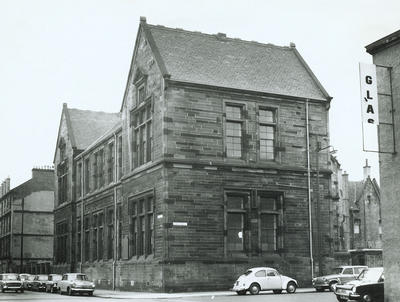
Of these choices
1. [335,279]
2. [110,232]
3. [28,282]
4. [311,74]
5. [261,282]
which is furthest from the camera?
[28,282]

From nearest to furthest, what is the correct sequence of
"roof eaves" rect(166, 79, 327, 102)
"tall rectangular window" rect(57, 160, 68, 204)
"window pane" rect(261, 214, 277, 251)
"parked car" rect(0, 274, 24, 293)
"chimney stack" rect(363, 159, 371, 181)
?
"roof eaves" rect(166, 79, 327, 102), "window pane" rect(261, 214, 277, 251), "parked car" rect(0, 274, 24, 293), "tall rectangular window" rect(57, 160, 68, 204), "chimney stack" rect(363, 159, 371, 181)

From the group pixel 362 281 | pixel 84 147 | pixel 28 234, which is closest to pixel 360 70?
pixel 362 281

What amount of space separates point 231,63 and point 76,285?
16281 mm

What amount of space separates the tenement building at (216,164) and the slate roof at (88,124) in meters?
15.2

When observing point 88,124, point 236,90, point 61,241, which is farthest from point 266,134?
point 61,241

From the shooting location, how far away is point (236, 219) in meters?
36.9

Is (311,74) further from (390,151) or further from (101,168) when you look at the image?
(390,151)

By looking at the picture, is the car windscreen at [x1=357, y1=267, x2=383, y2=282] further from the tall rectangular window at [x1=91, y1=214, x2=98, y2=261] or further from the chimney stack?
the chimney stack

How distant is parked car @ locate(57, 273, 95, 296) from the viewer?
127 feet

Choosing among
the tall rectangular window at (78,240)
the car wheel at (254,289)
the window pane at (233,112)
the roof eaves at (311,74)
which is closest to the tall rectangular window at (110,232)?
the tall rectangular window at (78,240)

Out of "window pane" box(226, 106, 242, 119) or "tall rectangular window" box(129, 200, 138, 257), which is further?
"tall rectangular window" box(129, 200, 138, 257)

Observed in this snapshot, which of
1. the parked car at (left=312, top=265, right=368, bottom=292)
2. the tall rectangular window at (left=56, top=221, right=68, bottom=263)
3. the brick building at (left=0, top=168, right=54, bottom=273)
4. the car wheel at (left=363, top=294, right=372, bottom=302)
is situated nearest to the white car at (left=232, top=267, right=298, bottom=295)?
the parked car at (left=312, top=265, right=368, bottom=292)

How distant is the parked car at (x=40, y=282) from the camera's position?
47875 mm

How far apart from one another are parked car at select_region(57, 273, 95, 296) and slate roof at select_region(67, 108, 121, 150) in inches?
699
